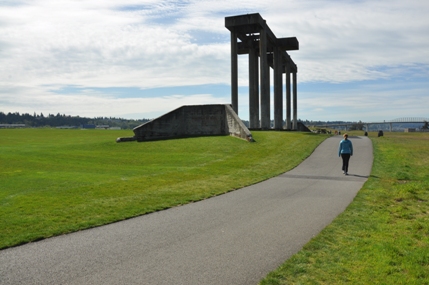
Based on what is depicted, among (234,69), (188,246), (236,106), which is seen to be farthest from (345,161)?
(234,69)

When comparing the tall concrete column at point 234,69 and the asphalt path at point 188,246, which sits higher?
the tall concrete column at point 234,69

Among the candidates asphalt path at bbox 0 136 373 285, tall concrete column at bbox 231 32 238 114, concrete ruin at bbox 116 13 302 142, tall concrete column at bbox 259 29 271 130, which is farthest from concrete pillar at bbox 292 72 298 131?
asphalt path at bbox 0 136 373 285

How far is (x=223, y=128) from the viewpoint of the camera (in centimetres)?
3638

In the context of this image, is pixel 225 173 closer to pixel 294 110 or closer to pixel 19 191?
pixel 19 191

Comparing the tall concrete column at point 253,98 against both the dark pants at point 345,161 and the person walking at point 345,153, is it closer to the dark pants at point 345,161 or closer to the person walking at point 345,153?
the person walking at point 345,153

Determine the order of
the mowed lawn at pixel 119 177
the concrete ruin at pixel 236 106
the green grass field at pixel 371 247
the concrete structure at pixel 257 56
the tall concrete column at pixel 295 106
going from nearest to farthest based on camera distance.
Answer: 1. the green grass field at pixel 371 247
2. the mowed lawn at pixel 119 177
3. the concrete ruin at pixel 236 106
4. the concrete structure at pixel 257 56
5. the tall concrete column at pixel 295 106

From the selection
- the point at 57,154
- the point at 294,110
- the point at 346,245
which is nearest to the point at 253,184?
the point at 346,245

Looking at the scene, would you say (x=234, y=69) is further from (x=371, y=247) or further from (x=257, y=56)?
(x=371, y=247)

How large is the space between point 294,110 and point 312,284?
70568 millimetres

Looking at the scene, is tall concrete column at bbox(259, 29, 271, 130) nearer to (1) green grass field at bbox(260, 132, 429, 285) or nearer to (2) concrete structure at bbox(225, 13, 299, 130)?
(2) concrete structure at bbox(225, 13, 299, 130)

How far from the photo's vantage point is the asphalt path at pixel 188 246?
5.83m

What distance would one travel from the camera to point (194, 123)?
121ft

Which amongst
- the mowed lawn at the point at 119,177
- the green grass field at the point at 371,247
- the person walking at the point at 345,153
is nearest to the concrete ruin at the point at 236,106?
the mowed lawn at the point at 119,177

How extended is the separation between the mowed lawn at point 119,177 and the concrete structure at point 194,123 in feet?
10.6
